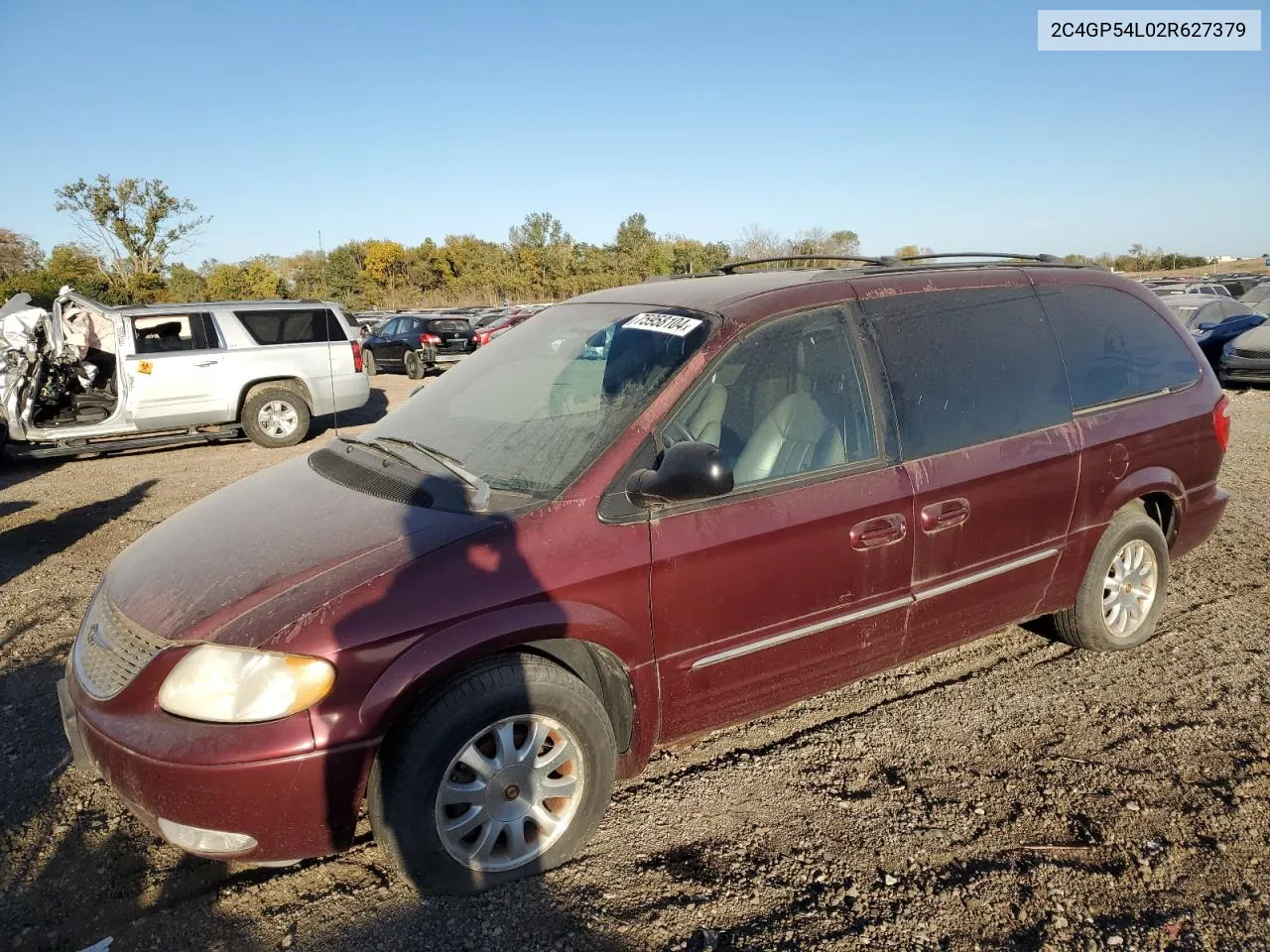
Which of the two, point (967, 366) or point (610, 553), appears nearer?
point (610, 553)

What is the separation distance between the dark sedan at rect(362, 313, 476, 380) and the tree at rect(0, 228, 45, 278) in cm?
2767

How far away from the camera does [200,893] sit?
8.64 ft

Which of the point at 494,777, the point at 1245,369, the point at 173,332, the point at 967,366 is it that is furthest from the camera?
the point at 1245,369

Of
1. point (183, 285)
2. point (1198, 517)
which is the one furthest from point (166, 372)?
point (183, 285)

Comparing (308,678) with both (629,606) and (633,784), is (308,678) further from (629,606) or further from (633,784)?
(633,784)

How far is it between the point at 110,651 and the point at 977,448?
3100 millimetres

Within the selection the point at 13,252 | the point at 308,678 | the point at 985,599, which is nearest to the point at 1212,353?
the point at 985,599

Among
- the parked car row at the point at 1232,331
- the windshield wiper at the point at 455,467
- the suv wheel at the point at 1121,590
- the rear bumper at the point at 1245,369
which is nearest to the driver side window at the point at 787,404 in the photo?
the windshield wiper at the point at 455,467

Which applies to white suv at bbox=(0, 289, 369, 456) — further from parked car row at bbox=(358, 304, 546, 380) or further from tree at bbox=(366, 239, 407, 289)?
tree at bbox=(366, 239, 407, 289)

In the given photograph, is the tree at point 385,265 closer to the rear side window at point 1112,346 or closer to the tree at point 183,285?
the tree at point 183,285

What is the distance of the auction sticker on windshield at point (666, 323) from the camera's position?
3066 mm

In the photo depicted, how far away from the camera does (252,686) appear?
228 cm

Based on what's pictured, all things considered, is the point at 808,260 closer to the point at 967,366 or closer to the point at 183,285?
the point at 967,366

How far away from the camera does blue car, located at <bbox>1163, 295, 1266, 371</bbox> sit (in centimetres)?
1571
